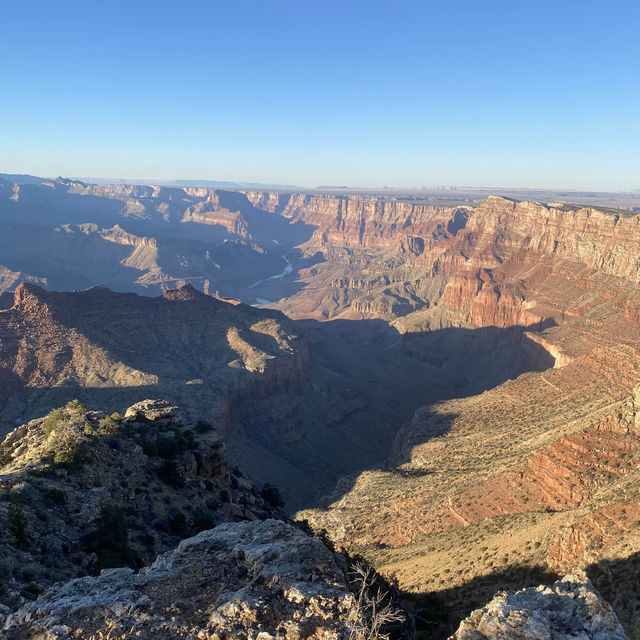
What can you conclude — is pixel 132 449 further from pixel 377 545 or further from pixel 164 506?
pixel 377 545

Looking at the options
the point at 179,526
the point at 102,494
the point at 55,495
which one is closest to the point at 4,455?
the point at 102,494

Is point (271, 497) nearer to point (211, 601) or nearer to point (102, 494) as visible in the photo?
point (102, 494)

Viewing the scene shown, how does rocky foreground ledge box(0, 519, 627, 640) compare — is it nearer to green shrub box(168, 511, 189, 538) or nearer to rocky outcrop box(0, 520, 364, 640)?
rocky outcrop box(0, 520, 364, 640)

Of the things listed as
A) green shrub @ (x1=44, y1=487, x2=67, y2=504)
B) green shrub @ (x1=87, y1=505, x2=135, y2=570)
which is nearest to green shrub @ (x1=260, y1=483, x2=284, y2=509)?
green shrub @ (x1=87, y1=505, x2=135, y2=570)

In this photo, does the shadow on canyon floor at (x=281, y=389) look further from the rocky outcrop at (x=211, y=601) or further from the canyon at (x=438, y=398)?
the rocky outcrop at (x=211, y=601)

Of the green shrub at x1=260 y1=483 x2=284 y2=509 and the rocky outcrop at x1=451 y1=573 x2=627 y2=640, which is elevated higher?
the rocky outcrop at x1=451 y1=573 x2=627 y2=640

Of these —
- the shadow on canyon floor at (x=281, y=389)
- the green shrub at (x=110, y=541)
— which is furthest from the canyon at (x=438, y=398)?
the green shrub at (x=110, y=541)

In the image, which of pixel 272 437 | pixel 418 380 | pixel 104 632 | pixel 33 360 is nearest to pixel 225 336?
pixel 272 437
